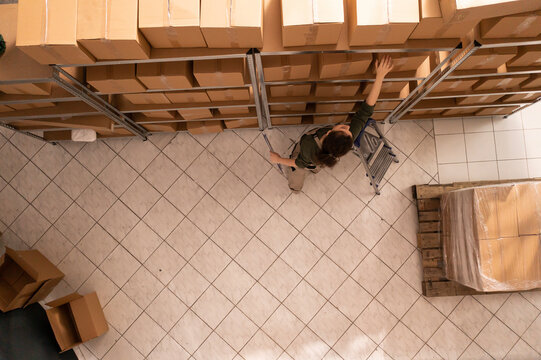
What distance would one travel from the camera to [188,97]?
3.02m

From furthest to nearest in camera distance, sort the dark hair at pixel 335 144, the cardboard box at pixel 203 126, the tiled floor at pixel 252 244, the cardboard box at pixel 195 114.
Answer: the tiled floor at pixel 252 244 < the cardboard box at pixel 203 126 < the cardboard box at pixel 195 114 < the dark hair at pixel 335 144

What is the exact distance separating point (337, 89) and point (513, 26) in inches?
51.2

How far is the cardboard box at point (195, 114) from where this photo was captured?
3320mm

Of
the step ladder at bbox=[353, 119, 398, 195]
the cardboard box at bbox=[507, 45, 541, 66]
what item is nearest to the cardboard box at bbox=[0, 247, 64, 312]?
the step ladder at bbox=[353, 119, 398, 195]

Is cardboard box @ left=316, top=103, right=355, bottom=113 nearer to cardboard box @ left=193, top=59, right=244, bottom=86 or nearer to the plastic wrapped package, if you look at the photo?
cardboard box @ left=193, top=59, right=244, bottom=86

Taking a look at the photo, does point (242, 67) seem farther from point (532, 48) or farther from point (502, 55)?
point (532, 48)

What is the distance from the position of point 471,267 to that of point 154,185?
3.45 meters

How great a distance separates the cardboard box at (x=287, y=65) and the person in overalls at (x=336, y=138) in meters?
0.51

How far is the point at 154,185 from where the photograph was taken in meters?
4.03

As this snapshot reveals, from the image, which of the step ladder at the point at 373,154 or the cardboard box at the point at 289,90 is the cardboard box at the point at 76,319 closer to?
the cardboard box at the point at 289,90

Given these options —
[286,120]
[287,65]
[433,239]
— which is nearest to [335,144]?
[287,65]

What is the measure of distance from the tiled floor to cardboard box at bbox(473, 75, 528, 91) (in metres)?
0.88

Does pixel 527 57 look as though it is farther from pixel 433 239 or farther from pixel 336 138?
pixel 433 239

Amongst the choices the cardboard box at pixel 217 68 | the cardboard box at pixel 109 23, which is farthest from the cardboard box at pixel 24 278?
the cardboard box at pixel 217 68
